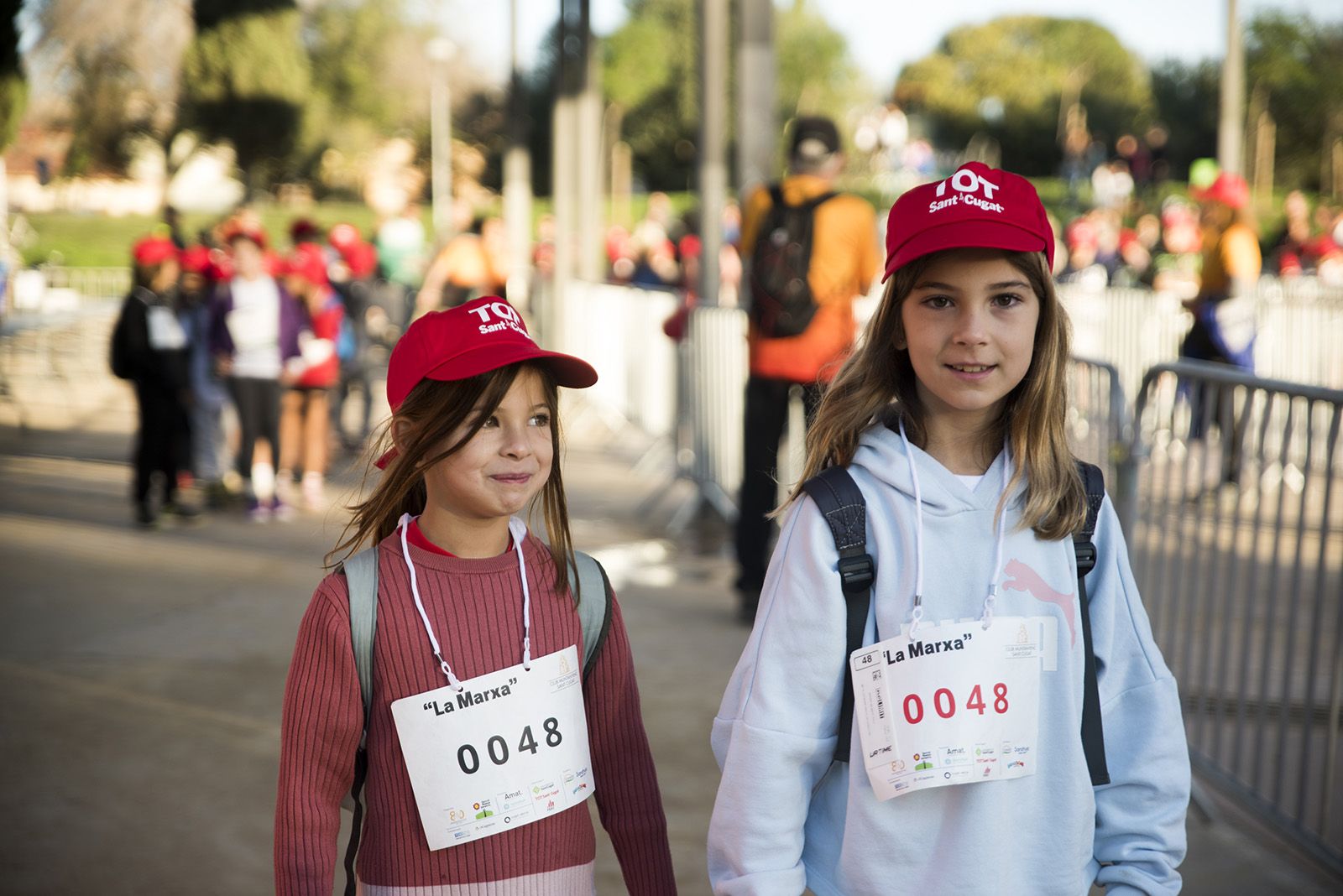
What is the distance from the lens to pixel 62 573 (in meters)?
7.62

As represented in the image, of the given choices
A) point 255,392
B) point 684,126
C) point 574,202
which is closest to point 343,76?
point 574,202

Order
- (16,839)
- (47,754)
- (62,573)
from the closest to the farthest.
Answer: (16,839) → (47,754) → (62,573)

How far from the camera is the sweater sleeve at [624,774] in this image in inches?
87.9

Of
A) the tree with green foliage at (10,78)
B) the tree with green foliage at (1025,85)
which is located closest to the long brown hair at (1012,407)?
the tree with green foliage at (10,78)

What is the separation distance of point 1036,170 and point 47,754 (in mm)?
66220

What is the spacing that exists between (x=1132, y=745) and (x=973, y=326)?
0.64m

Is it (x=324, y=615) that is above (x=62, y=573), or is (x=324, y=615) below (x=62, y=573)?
above

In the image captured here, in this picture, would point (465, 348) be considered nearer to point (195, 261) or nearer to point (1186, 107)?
point (195, 261)

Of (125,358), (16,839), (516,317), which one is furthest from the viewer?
(125,358)

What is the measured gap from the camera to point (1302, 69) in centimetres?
4747

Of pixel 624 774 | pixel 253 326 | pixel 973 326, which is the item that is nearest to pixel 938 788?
pixel 624 774

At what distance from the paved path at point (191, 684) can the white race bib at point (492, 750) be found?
1.21 meters

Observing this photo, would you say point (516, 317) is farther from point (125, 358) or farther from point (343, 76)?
point (343, 76)

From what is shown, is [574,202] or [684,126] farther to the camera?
[684,126]
